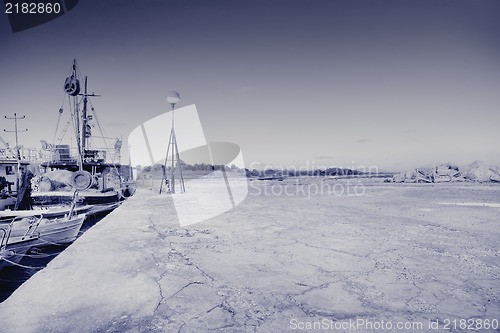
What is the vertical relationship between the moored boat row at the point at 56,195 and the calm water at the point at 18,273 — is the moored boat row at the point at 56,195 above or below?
above

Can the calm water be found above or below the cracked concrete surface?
below

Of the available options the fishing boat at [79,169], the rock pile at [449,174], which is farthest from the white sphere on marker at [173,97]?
the rock pile at [449,174]

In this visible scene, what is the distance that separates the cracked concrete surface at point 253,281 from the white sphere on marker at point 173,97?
41.9 ft

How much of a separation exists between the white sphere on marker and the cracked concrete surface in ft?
41.9

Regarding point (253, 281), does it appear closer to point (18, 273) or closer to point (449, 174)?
point (18, 273)

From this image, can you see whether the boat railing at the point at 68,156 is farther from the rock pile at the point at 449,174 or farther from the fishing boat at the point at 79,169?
the rock pile at the point at 449,174

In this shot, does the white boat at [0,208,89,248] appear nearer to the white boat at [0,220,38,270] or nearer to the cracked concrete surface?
the white boat at [0,220,38,270]

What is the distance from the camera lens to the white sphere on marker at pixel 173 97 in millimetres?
17495

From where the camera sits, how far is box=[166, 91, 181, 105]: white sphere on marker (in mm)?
17495

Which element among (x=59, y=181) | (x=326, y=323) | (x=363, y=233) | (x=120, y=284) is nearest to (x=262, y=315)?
(x=326, y=323)

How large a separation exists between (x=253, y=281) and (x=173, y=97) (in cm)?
1605

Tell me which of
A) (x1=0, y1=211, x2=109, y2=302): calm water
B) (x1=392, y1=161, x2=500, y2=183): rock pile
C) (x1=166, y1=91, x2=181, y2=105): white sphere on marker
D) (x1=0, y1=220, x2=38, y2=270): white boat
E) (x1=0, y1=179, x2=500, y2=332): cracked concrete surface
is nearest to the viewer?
(x1=0, y1=179, x2=500, y2=332): cracked concrete surface

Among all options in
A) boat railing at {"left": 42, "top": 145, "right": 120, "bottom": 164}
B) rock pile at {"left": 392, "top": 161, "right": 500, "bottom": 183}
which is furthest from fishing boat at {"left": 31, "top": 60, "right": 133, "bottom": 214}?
rock pile at {"left": 392, "top": 161, "right": 500, "bottom": 183}

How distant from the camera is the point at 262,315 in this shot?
108 inches
